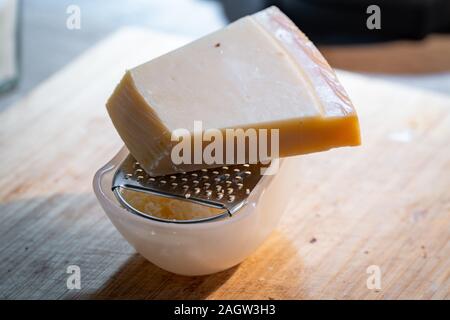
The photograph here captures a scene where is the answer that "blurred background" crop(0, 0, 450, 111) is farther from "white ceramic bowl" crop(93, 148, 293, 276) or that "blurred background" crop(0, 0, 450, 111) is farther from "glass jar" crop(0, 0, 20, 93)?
"white ceramic bowl" crop(93, 148, 293, 276)

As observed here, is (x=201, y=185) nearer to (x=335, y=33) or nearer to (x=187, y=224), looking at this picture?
(x=187, y=224)

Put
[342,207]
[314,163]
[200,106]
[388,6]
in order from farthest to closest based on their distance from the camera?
[388,6], [314,163], [342,207], [200,106]

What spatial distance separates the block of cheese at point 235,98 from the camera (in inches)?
42.7

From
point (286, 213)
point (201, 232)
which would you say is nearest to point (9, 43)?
point (286, 213)

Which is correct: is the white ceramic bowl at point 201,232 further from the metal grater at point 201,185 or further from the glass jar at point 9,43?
the glass jar at point 9,43

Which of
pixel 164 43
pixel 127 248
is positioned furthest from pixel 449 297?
pixel 164 43

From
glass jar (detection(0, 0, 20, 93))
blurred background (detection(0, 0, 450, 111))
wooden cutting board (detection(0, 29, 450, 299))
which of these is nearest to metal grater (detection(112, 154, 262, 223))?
wooden cutting board (detection(0, 29, 450, 299))

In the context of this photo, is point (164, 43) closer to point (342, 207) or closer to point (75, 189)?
point (75, 189)

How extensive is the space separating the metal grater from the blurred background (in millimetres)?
1031

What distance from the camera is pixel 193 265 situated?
45.1 inches

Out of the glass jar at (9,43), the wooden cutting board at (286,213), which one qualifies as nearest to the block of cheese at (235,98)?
the wooden cutting board at (286,213)

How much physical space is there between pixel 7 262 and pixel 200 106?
0.45 meters

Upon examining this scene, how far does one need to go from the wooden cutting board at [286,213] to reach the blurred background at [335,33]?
1.82ft

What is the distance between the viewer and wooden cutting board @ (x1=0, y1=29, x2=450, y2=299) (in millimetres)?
1195
